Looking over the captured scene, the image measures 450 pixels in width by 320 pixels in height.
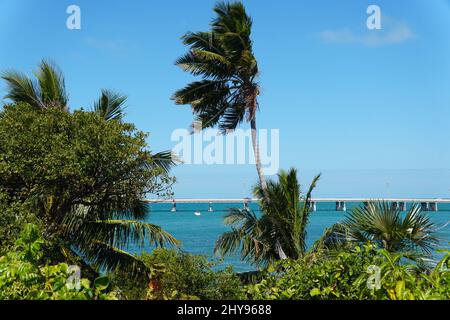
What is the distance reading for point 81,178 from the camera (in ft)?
27.8

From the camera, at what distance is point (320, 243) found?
988 centimetres

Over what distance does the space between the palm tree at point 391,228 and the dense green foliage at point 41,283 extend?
161 inches

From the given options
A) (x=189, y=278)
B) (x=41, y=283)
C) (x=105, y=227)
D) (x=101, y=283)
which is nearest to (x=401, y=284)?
(x=101, y=283)

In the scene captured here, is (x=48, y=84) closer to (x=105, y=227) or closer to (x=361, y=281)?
(x=105, y=227)

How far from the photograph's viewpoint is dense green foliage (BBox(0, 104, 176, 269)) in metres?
8.09

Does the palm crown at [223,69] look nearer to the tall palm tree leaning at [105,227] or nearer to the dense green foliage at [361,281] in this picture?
the tall palm tree leaning at [105,227]

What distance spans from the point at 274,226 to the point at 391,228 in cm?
574

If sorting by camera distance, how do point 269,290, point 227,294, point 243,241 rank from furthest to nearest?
1. point 243,241
2. point 227,294
3. point 269,290

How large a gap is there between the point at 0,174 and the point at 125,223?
2.85 m

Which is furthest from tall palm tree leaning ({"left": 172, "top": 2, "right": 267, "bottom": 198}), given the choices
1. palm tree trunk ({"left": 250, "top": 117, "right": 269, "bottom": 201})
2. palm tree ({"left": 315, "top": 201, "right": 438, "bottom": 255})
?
palm tree ({"left": 315, "top": 201, "right": 438, "bottom": 255})

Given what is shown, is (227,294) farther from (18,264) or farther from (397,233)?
(18,264)

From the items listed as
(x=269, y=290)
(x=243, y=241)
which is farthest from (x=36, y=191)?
(x=269, y=290)

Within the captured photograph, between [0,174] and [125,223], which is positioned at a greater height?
[0,174]

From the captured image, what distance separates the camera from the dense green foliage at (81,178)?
8086 mm
